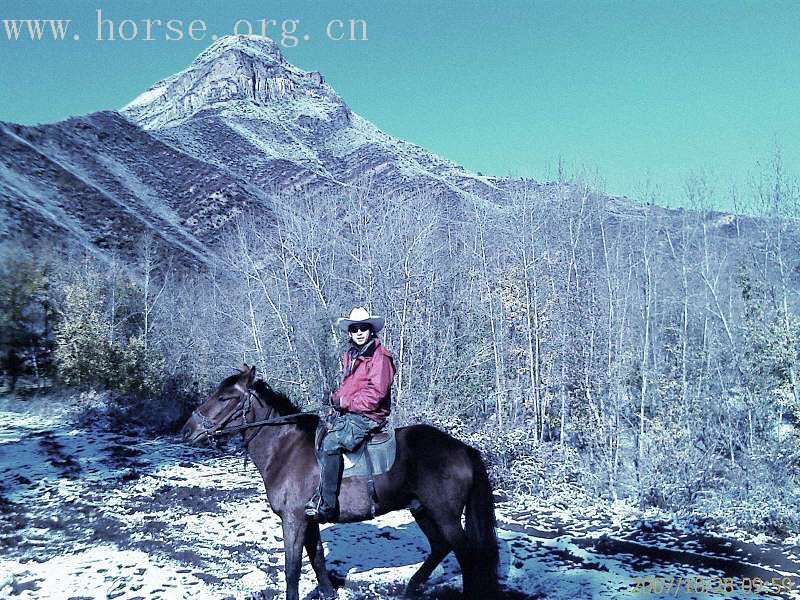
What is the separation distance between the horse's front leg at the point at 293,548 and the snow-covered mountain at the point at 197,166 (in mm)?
12300

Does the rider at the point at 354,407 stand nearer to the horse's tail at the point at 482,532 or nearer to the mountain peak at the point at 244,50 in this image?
the horse's tail at the point at 482,532

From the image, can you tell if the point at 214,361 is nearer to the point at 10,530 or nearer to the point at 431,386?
the point at 431,386

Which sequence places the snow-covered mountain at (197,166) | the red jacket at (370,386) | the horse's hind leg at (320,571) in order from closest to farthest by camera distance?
the red jacket at (370,386) → the horse's hind leg at (320,571) → the snow-covered mountain at (197,166)

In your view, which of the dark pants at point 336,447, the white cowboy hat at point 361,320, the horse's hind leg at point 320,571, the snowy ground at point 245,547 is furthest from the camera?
the snowy ground at point 245,547

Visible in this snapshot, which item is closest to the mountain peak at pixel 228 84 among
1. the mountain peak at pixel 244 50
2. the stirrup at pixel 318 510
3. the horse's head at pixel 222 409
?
the mountain peak at pixel 244 50

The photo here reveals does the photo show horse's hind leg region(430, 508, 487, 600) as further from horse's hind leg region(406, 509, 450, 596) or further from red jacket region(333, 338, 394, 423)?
red jacket region(333, 338, 394, 423)

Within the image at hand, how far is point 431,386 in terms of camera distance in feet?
42.3

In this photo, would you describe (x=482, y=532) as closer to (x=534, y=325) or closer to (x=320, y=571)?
(x=320, y=571)

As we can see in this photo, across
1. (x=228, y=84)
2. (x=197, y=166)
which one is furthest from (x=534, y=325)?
(x=228, y=84)

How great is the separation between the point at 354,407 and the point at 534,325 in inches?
442

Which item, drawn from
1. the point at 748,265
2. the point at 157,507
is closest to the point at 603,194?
the point at 748,265

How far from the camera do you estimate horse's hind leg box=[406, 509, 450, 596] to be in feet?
17.4

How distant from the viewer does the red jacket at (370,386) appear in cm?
492

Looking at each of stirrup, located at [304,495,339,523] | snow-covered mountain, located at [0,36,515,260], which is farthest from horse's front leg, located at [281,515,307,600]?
snow-covered mountain, located at [0,36,515,260]
